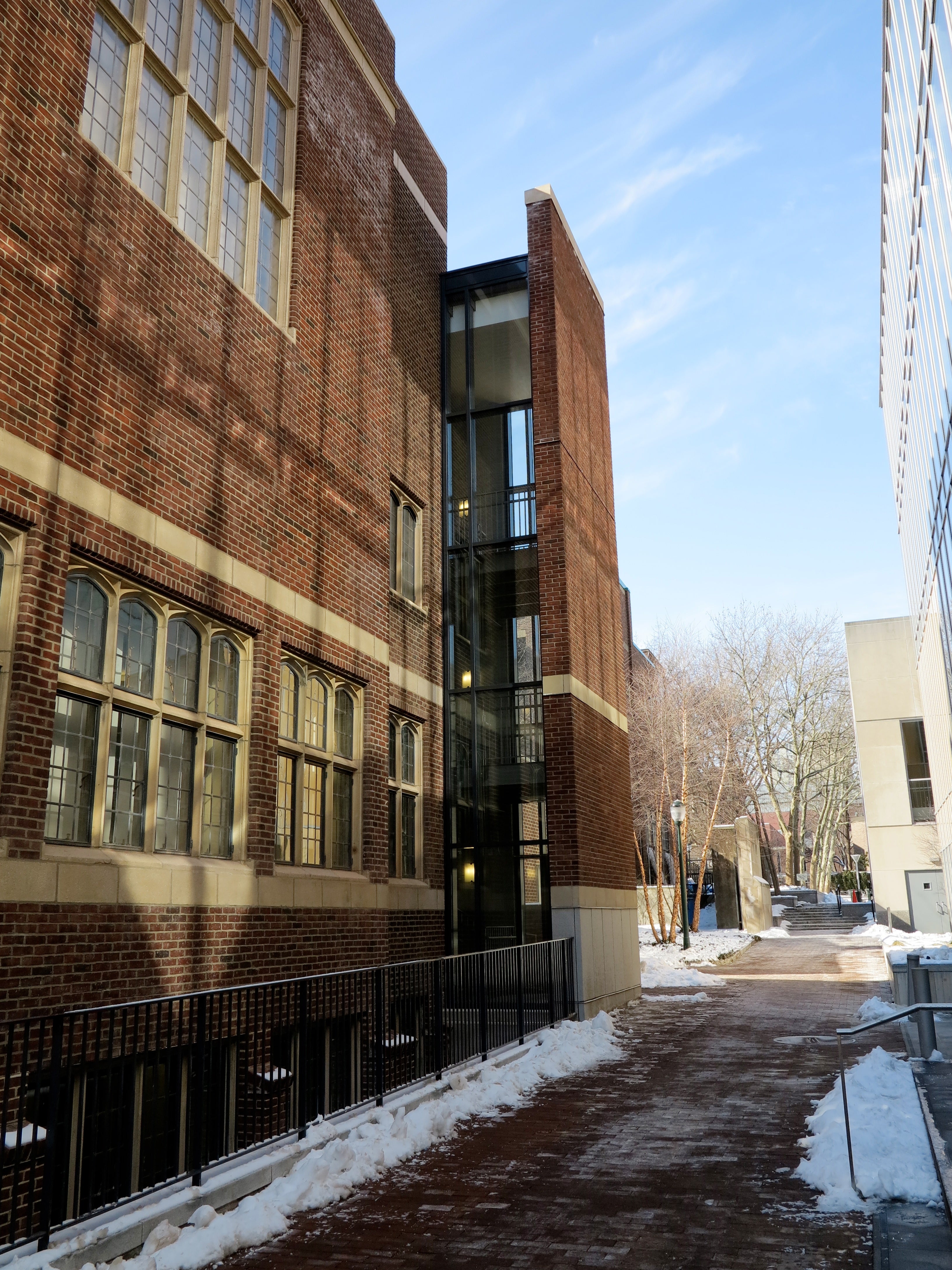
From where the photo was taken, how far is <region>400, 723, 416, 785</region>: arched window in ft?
50.9

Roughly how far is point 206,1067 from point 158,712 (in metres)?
2.77

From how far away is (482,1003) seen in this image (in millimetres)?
11297

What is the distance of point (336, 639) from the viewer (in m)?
11.8

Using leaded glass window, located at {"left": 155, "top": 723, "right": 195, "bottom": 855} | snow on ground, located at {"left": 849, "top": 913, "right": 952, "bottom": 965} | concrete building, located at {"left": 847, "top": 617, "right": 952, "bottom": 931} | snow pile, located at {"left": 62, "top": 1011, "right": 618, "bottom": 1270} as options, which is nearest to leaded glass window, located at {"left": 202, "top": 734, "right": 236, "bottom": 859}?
leaded glass window, located at {"left": 155, "top": 723, "right": 195, "bottom": 855}

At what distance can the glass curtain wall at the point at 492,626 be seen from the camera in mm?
16672

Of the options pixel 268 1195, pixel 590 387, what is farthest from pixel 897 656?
pixel 268 1195

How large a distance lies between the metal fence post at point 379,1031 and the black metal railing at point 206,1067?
0.8 inches

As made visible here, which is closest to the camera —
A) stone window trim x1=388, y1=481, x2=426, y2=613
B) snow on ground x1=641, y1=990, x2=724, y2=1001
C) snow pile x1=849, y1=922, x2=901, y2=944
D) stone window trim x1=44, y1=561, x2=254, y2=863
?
stone window trim x1=44, y1=561, x2=254, y2=863

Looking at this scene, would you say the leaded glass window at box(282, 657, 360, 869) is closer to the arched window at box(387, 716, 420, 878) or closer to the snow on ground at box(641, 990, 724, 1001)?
the arched window at box(387, 716, 420, 878)

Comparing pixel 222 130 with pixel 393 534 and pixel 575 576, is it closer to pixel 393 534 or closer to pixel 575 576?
pixel 393 534

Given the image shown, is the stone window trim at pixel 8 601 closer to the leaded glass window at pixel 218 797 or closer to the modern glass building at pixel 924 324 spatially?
the leaded glass window at pixel 218 797

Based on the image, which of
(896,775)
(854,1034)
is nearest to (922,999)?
(854,1034)

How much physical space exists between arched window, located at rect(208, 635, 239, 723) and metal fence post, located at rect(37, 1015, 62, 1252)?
170 inches

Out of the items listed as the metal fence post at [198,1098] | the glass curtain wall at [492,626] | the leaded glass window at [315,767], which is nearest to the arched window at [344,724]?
the leaded glass window at [315,767]
